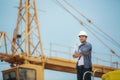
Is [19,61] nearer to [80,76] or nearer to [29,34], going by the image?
[29,34]

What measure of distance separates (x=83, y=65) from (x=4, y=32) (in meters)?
23.6

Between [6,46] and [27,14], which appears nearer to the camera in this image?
[6,46]

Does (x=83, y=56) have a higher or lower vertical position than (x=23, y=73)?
higher

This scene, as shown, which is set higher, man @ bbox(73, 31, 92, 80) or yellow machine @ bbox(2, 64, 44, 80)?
man @ bbox(73, 31, 92, 80)

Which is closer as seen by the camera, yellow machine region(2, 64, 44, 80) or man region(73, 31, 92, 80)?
man region(73, 31, 92, 80)

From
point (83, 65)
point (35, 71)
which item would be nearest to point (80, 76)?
point (83, 65)

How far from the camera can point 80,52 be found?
8953 mm

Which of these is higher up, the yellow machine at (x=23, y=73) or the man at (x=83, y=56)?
the man at (x=83, y=56)

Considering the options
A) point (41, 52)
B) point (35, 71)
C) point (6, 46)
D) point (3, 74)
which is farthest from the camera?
point (41, 52)

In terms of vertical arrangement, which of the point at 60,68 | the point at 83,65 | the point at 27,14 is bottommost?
the point at 60,68

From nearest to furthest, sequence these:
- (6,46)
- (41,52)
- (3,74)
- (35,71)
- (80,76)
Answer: (80,76) → (3,74) → (35,71) → (6,46) → (41,52)

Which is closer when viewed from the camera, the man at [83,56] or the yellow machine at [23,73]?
the man at [83,56]

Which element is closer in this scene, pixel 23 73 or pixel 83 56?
pixel 83 56

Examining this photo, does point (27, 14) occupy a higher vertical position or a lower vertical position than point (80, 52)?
higher
